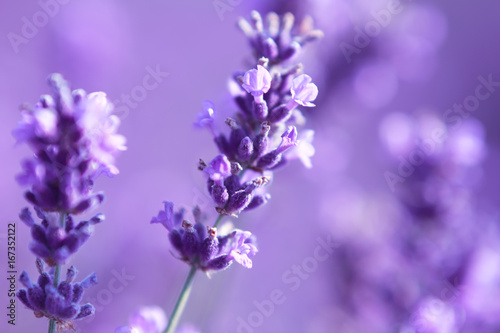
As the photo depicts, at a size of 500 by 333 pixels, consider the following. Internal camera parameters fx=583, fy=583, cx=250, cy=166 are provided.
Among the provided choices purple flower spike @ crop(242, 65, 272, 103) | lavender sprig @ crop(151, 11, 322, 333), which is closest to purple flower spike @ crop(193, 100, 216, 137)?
lavender sprig @ crop(151, 11, 322, 333)

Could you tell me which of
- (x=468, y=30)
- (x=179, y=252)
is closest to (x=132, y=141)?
(x=179, y=252)

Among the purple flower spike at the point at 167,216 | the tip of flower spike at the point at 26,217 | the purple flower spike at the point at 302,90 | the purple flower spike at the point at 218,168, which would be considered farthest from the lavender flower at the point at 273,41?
the tip of flower spike at the point at 26,217

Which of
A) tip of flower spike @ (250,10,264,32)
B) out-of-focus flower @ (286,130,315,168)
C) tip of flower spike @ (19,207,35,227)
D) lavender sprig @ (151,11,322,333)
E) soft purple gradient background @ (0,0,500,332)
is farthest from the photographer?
soft purple gradient background @ (0,0,500,332)

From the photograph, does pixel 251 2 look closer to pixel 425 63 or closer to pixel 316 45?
pixel 316 45

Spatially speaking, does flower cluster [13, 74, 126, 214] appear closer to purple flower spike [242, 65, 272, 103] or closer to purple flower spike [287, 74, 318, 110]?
purple flower spike [242, 65, 272, 103]

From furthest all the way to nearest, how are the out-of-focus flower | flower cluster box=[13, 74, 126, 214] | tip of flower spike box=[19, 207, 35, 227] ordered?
the out-of-focus flower, tip of flower spike box=[19, 207, 35, 227], flower cluster box=[13, 74, 126, 214]

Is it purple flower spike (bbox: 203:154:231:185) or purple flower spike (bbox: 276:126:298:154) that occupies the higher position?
purple flower spike (bbox: 203:154:231:185)

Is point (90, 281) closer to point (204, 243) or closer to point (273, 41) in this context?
point (204, 243)
